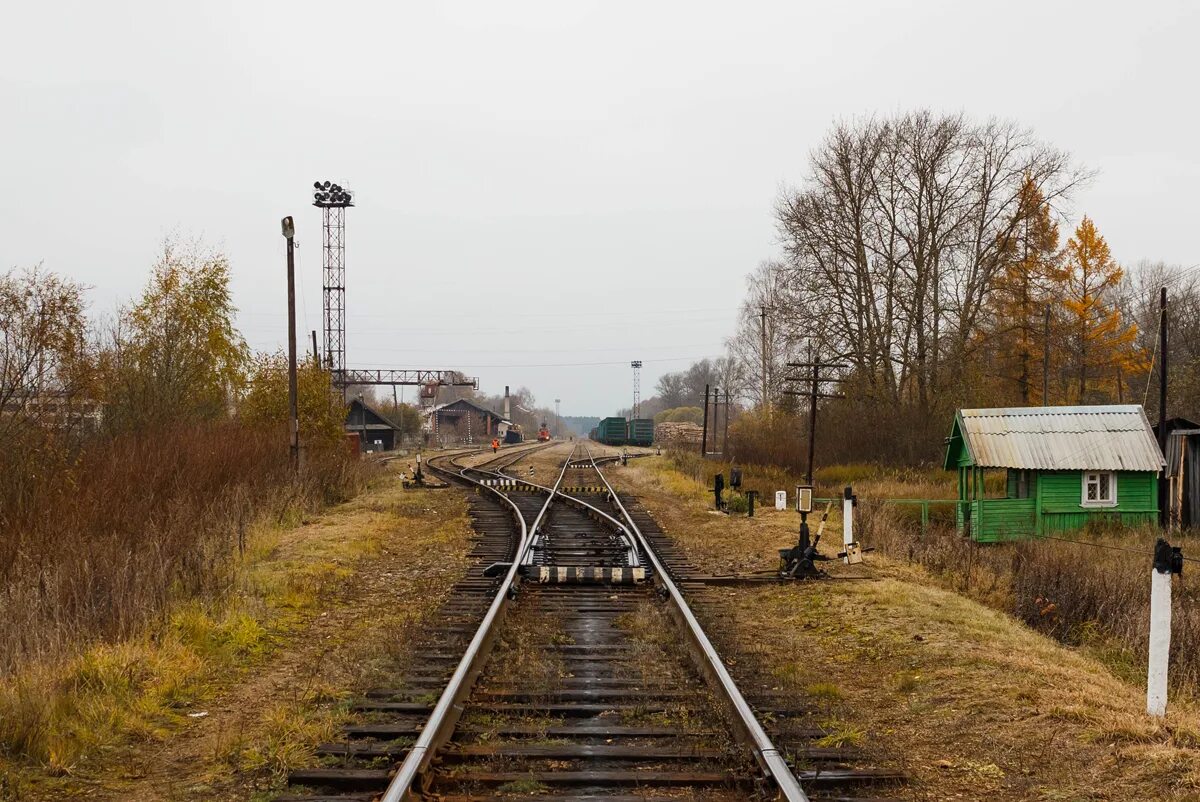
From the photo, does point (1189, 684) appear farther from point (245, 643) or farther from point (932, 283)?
point (932, 283)

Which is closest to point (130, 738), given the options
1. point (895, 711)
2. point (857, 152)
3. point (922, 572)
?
point (895, 711)

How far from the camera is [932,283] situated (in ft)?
115

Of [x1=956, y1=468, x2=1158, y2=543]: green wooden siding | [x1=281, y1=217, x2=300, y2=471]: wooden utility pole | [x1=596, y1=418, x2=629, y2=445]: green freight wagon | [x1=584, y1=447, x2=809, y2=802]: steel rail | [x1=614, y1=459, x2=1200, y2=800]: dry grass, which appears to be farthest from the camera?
[x1=596, y1=418, x2=629, y2=445]: green freight wagon

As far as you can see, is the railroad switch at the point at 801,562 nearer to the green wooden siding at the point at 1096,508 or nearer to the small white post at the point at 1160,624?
the small white post at the point at 1160,624

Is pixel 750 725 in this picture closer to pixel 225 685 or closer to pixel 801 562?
pixel 225 685

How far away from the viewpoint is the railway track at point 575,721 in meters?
4.71

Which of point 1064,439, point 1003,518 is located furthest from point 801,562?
point 1064,439

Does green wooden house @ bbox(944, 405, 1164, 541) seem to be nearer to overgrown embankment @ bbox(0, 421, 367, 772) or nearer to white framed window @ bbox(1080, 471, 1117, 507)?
white framed window @ bbox(1080, 471, 1117, 507)

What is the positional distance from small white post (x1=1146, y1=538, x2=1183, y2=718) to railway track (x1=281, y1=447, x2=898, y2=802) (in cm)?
203

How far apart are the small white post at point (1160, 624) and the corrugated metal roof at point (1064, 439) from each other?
1746 centimetres

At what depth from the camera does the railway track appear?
4.71 meters

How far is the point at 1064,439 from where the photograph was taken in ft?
75.3

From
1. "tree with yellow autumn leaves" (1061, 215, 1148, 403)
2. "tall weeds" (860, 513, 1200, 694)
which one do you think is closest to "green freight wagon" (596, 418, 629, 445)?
"tree with yellow autumn leaves" (1061, 215, 1148, 403)

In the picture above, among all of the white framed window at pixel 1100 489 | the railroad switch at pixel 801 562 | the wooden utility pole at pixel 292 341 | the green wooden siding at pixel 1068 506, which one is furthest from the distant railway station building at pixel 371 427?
the railroad switch at pixel 801 562
